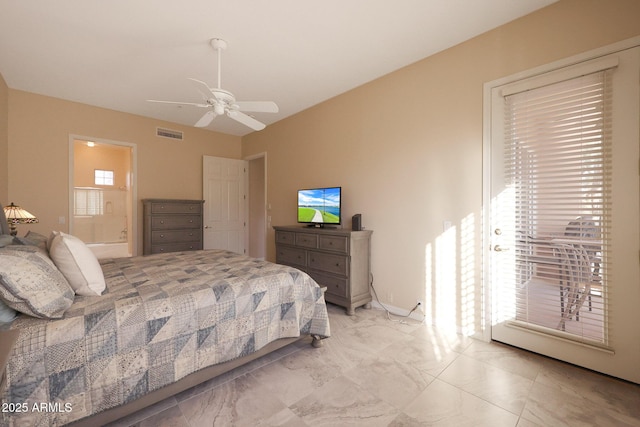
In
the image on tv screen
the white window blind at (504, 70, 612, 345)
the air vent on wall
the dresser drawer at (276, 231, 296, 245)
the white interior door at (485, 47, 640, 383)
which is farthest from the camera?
the air vent on wall

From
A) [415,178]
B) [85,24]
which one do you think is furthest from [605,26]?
[85,24]

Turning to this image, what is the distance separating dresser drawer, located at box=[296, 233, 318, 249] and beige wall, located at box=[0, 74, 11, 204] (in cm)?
349

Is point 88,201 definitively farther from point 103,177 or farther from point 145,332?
point 145,332

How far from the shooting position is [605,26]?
1.92 metres

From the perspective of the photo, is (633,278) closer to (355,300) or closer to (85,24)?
(355,300)

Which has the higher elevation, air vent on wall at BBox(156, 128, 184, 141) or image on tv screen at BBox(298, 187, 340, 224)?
air vent on wall at BBox(156, 128, 184, 141)

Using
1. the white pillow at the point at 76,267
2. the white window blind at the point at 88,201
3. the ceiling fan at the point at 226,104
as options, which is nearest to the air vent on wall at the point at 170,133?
the ceiling fan at the point at 226,104

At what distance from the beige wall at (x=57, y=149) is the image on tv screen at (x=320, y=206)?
2.50 meters

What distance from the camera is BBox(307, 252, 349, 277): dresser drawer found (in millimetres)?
3117

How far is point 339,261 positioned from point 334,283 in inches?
11.1

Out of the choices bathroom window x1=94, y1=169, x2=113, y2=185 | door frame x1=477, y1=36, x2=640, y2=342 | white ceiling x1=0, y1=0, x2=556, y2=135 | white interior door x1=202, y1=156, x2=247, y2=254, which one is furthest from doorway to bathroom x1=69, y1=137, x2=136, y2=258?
door frame x1=477, y1=36, x2=640, y2=342

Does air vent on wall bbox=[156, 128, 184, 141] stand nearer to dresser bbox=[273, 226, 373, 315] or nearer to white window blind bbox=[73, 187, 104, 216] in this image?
dresser bbox=[273, 226, 373, 315]

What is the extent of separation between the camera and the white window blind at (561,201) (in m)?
1.94

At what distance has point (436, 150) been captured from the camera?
9.16ft
